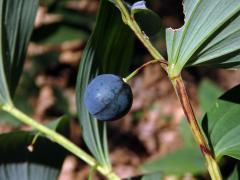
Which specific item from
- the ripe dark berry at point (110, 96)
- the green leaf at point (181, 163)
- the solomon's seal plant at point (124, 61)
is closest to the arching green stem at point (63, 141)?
the solomon's seal plant at point (124, 61)

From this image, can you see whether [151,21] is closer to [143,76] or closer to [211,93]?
[211,93]

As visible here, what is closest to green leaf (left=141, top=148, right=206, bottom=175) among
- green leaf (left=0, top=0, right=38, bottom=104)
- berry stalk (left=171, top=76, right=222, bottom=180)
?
green leaf (left=0, top=0, right=38, bottom=104)

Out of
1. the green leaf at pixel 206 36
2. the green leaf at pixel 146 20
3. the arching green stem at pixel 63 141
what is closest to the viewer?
the green leaf at pixel 206 36

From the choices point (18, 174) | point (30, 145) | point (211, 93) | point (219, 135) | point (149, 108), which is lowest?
point (149, 108)

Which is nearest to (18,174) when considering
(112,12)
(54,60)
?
(112,12)

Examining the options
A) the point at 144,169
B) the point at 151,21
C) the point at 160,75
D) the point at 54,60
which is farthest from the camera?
the point at 160,75

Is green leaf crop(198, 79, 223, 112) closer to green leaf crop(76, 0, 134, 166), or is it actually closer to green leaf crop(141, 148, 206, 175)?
green leaf crop(141, 148, 206, 175)

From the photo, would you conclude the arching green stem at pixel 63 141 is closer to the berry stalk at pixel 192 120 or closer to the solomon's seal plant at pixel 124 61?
the solomon's seal plant at pixel 124 61
